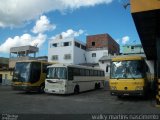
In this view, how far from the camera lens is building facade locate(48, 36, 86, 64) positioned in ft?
187

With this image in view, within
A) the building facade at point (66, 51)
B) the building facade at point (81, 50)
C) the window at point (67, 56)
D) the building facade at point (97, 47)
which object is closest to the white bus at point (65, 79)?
the building facade at point (81, 50)

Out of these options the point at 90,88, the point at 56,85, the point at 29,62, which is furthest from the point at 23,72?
the point at 90,88

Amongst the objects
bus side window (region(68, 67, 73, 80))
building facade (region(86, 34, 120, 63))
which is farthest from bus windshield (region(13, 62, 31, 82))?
building facade (region(86, 34, 120, 63))

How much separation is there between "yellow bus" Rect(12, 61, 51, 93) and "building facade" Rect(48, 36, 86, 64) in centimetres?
3272

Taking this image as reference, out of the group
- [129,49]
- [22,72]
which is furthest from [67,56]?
[22,72]

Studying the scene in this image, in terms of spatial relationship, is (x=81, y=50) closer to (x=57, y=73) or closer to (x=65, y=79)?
(x=57, y=73)

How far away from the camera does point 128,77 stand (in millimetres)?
16906

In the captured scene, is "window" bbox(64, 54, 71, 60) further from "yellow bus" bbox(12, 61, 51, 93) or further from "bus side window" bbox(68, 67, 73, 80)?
"bus side window" bbox(68, 67, 73, 80)

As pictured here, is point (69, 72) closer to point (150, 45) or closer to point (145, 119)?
point (150, 45)

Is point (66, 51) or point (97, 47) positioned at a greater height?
point (97, 47)

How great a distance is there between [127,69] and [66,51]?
135ft

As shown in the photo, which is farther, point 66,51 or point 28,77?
point 66,51

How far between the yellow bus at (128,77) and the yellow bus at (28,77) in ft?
28.7

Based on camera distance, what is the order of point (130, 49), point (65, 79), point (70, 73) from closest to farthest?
point (65, 79)
point (70, 73)
point (130, 49)
